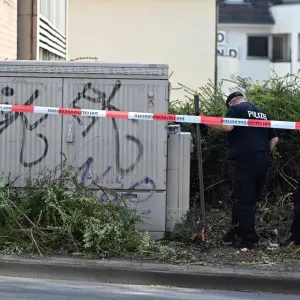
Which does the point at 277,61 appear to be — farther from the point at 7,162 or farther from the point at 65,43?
the point at 7,162

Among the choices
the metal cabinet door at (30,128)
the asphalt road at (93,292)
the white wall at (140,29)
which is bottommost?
the asphalt road at (93,292)

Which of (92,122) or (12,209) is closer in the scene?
(12,209)

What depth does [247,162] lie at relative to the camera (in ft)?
20.5

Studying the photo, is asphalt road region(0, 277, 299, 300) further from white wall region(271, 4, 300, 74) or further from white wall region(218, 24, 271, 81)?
white wall region(218, 24, 271, 81)

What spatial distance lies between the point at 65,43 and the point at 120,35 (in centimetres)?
653

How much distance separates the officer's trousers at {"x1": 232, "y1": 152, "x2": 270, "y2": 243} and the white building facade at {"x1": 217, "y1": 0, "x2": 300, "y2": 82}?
29.9 meters

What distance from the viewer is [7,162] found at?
6.52 meters

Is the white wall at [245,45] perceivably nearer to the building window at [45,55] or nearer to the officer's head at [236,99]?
the building window at [45,55]

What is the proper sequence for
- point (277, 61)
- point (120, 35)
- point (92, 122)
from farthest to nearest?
point (277, 61)
point (120, 35)
point (92, 122)

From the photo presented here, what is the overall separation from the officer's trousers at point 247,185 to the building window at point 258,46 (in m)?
32.0

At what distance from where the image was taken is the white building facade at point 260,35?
35.9 metres

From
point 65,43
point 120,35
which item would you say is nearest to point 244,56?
point 120,35

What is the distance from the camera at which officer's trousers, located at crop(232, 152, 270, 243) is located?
625 centimetres

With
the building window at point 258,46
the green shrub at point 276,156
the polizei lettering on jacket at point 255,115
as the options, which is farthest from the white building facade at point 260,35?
the polizei lettering on jacket at point 255,115
